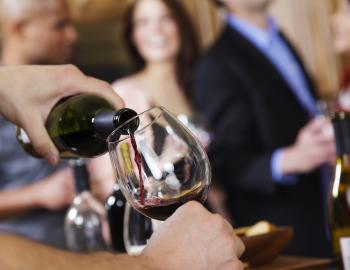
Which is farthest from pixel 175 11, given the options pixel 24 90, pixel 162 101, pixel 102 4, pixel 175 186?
pixel 175 186

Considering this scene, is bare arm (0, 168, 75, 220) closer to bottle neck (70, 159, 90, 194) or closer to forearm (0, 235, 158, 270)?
bottle neck (70, 159, 90, 194)

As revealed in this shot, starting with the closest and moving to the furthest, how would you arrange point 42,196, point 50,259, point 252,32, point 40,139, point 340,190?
point 50,259, point 40,139, point 340,190, point 42,196, point 252,32

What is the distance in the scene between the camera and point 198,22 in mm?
3090

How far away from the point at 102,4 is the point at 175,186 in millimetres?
2137

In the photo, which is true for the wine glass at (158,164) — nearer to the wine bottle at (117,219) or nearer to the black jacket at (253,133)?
the wine bottle at (117,219)

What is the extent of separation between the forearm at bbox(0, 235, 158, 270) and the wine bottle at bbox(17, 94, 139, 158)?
0.74 ft

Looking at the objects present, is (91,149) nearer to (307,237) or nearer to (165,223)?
(165,223)

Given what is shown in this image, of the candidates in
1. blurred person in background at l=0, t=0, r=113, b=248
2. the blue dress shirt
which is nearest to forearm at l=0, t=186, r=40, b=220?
blurred person in background at l=0, t=0, r=113, b=248

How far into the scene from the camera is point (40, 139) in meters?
0.91

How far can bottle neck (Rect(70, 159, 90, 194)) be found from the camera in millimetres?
1188

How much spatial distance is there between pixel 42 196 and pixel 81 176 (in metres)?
0.44

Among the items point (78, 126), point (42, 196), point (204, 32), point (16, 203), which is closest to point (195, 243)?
point (78, 126)

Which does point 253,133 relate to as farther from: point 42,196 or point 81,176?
point 81,176

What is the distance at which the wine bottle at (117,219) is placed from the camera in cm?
110
